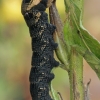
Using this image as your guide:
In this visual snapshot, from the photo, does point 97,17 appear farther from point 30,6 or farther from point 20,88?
point 30,6

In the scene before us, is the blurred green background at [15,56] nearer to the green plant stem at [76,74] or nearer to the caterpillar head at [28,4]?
the caterpillar head at [28,4]

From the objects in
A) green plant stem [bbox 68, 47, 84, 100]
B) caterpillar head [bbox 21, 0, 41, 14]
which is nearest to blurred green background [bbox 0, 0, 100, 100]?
caterpillar head [bbox 21, 0, 41, 14]

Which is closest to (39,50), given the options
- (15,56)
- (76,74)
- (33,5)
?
(33,5)

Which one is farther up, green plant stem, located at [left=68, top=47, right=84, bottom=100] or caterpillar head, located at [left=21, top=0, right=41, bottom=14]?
caterpillar head, located at [left=21, top=0, right=41, bottom=14]

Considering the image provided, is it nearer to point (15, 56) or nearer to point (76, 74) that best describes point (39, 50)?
point (76, 74)

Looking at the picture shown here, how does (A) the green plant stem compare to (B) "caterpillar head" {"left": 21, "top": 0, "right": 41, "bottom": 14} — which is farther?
(B) "caterpillar head" {"left": 21, "top": 0, "right": 41, "bottom": 14}

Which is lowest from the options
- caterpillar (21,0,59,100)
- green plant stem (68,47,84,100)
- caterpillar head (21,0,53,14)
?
green plant stem (68,47,84,100)

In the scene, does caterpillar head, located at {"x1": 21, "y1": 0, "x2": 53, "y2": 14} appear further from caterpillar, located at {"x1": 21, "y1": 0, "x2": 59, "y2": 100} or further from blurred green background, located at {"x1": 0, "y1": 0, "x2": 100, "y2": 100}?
blurred green background, located at {"x1": 0, "y1": 0, "x2": 100, "y2": 100}
